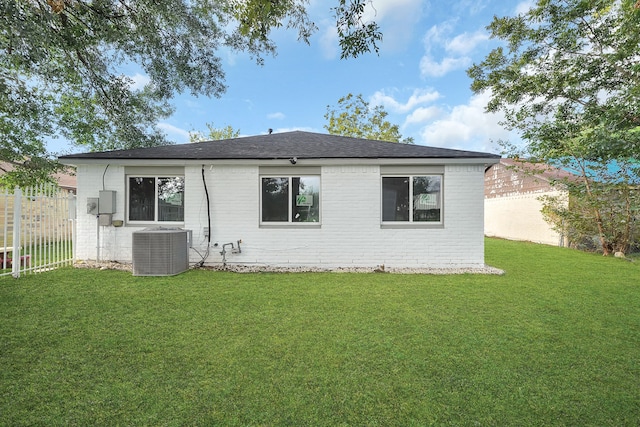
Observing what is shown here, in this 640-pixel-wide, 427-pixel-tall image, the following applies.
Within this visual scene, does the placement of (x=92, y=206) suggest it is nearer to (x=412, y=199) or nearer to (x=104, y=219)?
(x=104, y=219)

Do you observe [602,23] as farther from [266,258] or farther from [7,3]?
[7,3]

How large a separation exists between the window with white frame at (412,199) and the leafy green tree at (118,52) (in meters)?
3.61

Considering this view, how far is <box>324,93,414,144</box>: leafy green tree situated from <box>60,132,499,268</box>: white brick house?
17258 mm

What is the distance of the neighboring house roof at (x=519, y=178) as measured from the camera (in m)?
12.6

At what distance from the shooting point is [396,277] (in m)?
6.48

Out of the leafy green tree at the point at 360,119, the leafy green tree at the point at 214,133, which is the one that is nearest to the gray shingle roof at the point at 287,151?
the leafy green tree at the point at 360,119

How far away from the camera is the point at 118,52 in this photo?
8.34 metres

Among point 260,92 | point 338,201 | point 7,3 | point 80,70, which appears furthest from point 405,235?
point 260,92

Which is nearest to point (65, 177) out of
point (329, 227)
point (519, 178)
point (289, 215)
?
point (289, 215)

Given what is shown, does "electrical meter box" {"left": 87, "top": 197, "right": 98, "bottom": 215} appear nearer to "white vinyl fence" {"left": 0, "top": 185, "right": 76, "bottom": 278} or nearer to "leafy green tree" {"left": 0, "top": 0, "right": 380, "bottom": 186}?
"white vinyl fence" {"left": 0, "top": 185, "right": 76, "bottom": 278}

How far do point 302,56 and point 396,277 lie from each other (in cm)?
1042

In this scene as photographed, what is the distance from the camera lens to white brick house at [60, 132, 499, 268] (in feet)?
23.9

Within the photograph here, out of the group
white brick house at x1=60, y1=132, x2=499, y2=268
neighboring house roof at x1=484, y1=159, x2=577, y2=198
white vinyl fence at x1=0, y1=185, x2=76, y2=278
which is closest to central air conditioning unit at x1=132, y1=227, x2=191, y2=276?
white brick house at x1=60, y1=132, x2=499, y2=268

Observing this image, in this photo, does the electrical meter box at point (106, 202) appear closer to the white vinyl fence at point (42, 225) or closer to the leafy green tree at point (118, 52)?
the white vinyl fence at point (42, 225)
